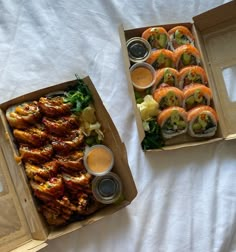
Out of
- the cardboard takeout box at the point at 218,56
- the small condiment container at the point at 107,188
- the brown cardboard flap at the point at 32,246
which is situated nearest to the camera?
the brown cardboard flap at the point at 32,246

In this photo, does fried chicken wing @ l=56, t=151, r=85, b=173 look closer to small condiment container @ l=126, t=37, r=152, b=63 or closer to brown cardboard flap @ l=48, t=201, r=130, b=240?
brown cardboard flap @ l=48, t=201, r=130, b=240

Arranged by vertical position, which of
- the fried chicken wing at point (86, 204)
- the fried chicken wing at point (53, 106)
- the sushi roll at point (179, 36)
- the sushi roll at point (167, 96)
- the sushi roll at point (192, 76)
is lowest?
the fried chicken wing at point (86, 204)

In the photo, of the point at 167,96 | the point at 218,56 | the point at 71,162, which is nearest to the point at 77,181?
the point at 71,162

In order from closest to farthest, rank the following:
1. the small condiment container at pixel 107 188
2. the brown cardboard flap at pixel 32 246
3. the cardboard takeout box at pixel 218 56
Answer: the brown cardboard flap at pixel 32 246 → the small condiment container at pixel 107 188 → the cardboard takeout box at pixel 218 56

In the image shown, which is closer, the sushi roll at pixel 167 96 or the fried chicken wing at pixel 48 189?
the fried chicken wing at pixel 48 189

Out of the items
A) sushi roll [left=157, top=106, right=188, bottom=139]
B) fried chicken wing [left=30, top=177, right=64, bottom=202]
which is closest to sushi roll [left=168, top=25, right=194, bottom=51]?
sushi roll [left=157, top=106, right=188, bottom=139]

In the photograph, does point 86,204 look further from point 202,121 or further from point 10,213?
point 202,121

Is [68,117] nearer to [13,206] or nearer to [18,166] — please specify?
[18,166]

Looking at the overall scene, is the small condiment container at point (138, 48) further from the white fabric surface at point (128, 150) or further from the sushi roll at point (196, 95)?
the sushi roll at point (196, 95)

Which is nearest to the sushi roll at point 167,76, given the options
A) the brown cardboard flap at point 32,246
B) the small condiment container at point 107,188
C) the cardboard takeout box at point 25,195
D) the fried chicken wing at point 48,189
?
the cardboard takeout box at point 25,195
